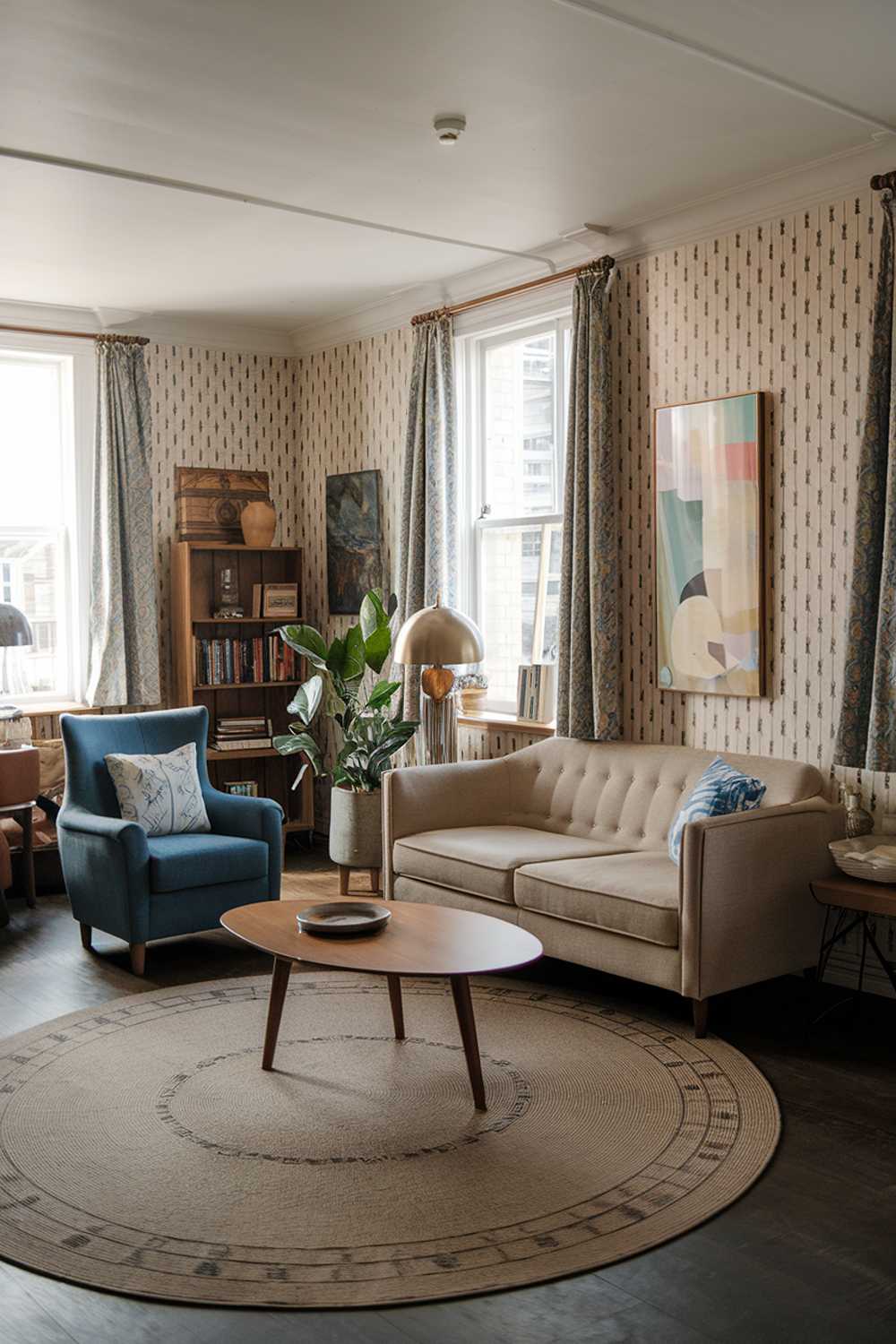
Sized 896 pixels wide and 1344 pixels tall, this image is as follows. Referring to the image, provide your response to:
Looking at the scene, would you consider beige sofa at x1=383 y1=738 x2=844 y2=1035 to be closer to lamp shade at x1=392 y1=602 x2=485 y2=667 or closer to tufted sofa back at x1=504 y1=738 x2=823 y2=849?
tufted sofa back at x1=504 y1=738 x2=823 y2=849

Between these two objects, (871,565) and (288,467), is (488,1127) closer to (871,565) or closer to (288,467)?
(871,565)

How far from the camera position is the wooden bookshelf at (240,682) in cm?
708

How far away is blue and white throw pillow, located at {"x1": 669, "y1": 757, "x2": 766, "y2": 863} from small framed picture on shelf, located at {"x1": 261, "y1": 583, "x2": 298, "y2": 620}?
3460 mm

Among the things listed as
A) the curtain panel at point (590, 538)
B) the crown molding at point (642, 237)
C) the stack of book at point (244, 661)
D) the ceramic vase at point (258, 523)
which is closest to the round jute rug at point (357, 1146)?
the curtain panel at point (590, 538)

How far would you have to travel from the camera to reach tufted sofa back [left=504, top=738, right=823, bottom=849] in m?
4.61

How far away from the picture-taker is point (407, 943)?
3.60 meters

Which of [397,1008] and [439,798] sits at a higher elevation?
[439,798]

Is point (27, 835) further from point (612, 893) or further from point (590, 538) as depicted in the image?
point (612, 893)

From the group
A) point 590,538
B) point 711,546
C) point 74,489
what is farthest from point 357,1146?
point 74,489

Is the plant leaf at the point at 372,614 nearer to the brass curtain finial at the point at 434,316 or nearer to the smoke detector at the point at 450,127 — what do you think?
the brass curtain finial at the point at 434,316

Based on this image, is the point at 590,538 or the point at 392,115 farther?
the point at 590,538

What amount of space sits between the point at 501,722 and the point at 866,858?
227cm

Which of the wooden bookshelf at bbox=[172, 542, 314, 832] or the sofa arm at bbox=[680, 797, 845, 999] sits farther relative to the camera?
the wooden bookshelf at bbox=[172, 542, 314, 832]

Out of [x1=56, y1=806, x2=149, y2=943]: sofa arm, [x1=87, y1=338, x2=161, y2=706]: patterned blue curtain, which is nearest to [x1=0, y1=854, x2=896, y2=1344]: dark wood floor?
[x1=56, y1=806, x2=149, y2=943]: sofa arm
